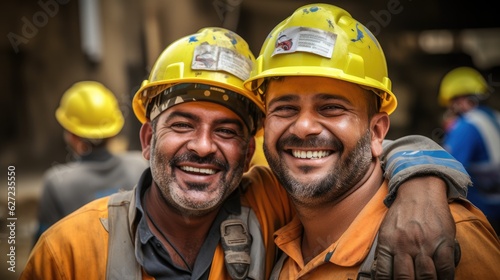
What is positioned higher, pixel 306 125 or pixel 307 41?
pixel 307 41

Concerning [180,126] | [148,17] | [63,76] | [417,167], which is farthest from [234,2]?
[417,167]

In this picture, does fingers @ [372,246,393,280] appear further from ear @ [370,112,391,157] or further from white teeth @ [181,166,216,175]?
white teeth @ [181,166,216,175]

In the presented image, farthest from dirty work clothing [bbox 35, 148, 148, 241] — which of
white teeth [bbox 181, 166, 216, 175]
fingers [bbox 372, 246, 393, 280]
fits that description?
fingers [bbox 372, 246, 393, 280]

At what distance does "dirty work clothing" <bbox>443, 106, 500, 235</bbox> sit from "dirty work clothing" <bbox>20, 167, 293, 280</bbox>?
411 cm

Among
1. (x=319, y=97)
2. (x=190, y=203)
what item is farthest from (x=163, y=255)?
(x=319, y=97)

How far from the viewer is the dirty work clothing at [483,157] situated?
6500 millimetres

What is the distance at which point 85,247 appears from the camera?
9.41ft

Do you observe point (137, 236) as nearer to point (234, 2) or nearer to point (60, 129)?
point (234, 2)

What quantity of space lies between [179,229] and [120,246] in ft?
1.09

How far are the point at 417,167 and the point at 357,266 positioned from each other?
0.51m

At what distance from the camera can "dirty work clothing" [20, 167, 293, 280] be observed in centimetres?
284

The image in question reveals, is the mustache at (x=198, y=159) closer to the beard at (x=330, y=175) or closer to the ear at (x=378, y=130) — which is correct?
the beard at (x=330, y=175)

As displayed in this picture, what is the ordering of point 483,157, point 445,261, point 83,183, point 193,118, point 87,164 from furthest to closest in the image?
point 483,157 < point 87,164 < point 83,183 < point 193,118 < point 445,261

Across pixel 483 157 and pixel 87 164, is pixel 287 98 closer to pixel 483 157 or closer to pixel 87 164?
pixel 87 164
